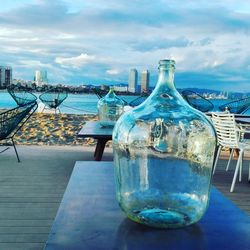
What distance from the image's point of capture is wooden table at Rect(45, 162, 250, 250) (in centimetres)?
109

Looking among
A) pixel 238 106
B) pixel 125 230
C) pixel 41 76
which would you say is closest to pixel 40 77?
A: pixel 41 76

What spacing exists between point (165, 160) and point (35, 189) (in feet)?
7.54

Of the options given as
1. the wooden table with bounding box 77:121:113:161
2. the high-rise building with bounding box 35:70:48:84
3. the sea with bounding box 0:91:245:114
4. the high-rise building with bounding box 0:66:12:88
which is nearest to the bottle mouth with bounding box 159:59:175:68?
the wooden table with bounding box 77:121:113:161

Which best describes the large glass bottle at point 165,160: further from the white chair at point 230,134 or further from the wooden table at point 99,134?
the wooden table at point 99,134

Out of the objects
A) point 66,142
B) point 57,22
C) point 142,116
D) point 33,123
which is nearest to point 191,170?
point 142,116

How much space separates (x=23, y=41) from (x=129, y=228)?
58.9 feet

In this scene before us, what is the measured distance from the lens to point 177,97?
1.30m

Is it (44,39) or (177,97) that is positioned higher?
(44,39)

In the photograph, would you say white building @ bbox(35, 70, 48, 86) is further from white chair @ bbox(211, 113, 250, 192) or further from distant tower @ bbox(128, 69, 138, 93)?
white chair @ bbox(211, 113, 250, 192)

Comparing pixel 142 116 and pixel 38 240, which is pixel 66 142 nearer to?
pixel 38 240

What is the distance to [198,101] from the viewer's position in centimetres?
854

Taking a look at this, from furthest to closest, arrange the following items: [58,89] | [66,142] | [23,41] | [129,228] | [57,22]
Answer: [23,41] < [57,22] < [58,89] < [66,142] < [129,228]

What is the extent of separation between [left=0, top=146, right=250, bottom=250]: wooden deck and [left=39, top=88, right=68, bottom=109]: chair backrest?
17.1 feet

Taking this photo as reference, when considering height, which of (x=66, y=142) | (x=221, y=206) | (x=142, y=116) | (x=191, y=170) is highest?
(x=142, y=116)
